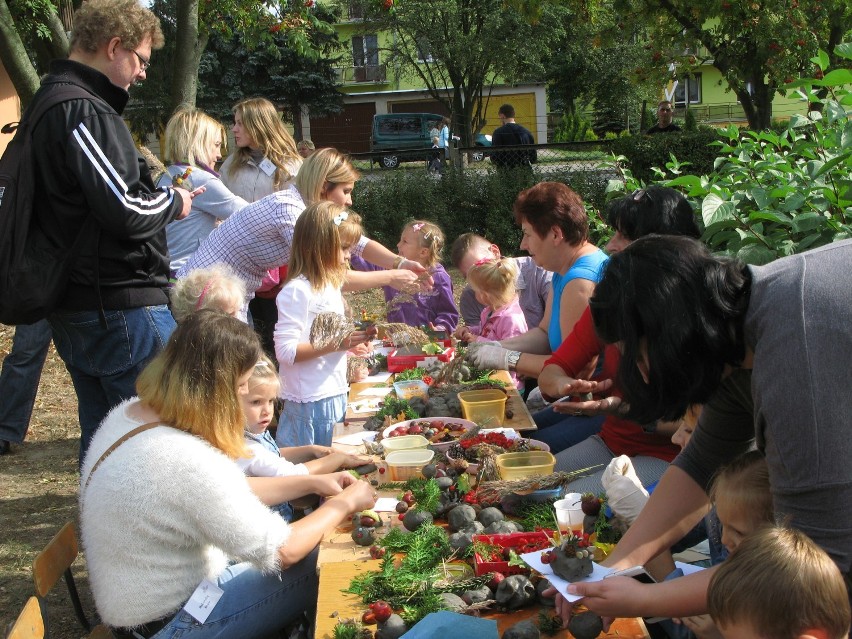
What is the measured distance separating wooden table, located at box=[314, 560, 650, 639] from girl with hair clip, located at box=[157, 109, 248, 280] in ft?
9.28

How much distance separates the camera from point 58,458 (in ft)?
18.1

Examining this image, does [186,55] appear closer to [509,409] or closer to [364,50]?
[509,409]

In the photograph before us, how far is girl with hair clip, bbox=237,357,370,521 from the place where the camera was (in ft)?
9.44

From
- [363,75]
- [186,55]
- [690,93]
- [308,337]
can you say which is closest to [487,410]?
[308,337]

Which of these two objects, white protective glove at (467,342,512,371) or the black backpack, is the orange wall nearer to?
the black backpack

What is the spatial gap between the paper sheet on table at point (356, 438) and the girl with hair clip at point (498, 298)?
1434 millimetres

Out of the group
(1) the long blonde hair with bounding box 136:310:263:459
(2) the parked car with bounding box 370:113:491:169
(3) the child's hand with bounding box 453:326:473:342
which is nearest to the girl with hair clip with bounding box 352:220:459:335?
(3) the child's hand with bounding box 453:326:473:342

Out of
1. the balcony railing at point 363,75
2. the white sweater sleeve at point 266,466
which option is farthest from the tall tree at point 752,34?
the balcony railing at point 363,75

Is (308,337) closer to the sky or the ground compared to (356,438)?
closer to the sky

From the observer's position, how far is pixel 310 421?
3.99m

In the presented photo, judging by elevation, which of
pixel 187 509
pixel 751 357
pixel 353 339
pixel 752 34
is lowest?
pixel 187 509

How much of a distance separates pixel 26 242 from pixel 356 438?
1460 millimetres

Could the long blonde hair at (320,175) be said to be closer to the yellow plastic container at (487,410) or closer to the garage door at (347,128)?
the yellow plastic container at (487,410)

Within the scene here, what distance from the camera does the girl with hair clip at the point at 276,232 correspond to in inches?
167
